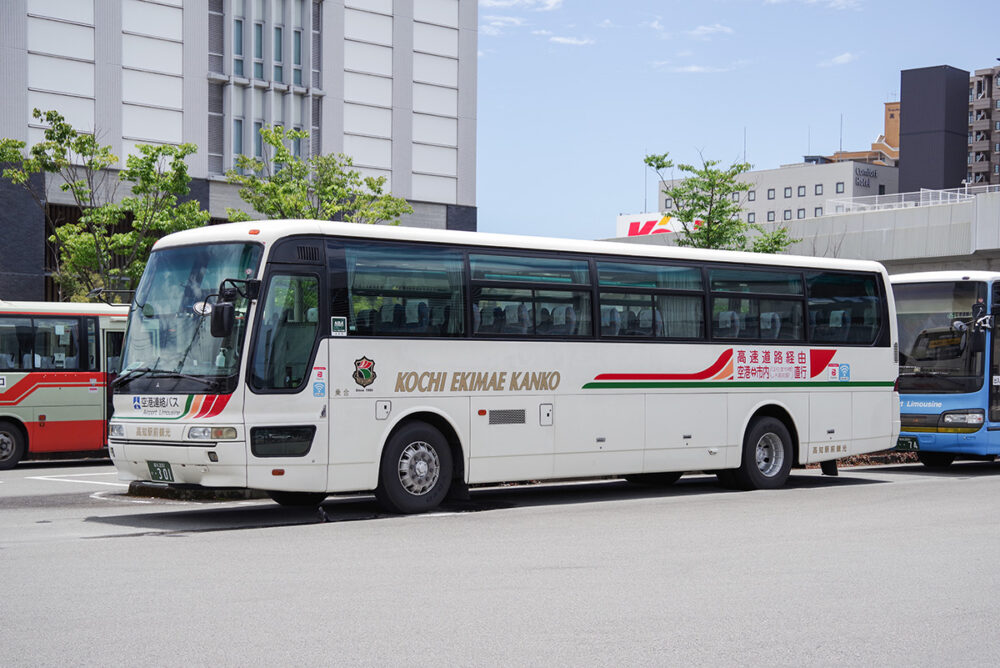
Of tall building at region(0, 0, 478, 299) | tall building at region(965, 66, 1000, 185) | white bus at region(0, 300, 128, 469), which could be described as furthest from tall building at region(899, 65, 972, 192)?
white bus at region(0, 300, 128, 469)

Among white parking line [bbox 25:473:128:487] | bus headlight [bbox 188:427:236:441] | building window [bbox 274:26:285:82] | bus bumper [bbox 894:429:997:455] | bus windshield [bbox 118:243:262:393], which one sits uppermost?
building window [bbox 274:26:285:82]

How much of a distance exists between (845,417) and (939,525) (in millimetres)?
5636

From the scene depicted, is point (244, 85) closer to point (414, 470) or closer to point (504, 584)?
point (414, 470)

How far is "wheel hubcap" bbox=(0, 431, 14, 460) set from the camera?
70.6 ft

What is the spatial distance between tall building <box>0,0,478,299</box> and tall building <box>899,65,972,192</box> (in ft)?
215

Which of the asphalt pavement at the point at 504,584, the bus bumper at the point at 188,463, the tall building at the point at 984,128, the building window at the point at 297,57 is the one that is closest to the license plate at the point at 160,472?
the bus bumper at the point at 188,463

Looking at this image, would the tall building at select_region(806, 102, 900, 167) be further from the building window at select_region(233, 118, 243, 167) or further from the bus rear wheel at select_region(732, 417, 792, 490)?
the bus rear wheel at select_region(732, 417, 792, 490)

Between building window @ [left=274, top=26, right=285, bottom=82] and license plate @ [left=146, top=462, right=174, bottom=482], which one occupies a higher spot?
building window @ [left=274, top=26, right=285, bottom=82]

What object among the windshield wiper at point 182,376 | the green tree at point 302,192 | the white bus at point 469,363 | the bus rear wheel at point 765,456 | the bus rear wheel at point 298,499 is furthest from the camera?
the green tree at point 302,192

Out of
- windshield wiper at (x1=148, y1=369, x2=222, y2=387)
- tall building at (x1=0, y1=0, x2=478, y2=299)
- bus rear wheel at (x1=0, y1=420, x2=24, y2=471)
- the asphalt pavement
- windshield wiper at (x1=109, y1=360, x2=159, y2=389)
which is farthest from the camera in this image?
tall building at (x1=0, y1=0, x2=478, y2=299)

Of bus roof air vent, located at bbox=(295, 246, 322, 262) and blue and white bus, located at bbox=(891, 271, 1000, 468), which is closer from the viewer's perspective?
bus roof air vent, located at bbox=(295, 246, 322, 262)

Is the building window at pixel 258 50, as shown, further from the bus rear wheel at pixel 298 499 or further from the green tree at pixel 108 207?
the bus rear wheel at pixel 298 499

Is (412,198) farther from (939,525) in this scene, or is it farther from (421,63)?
(939,525)

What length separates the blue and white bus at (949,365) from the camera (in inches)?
775
